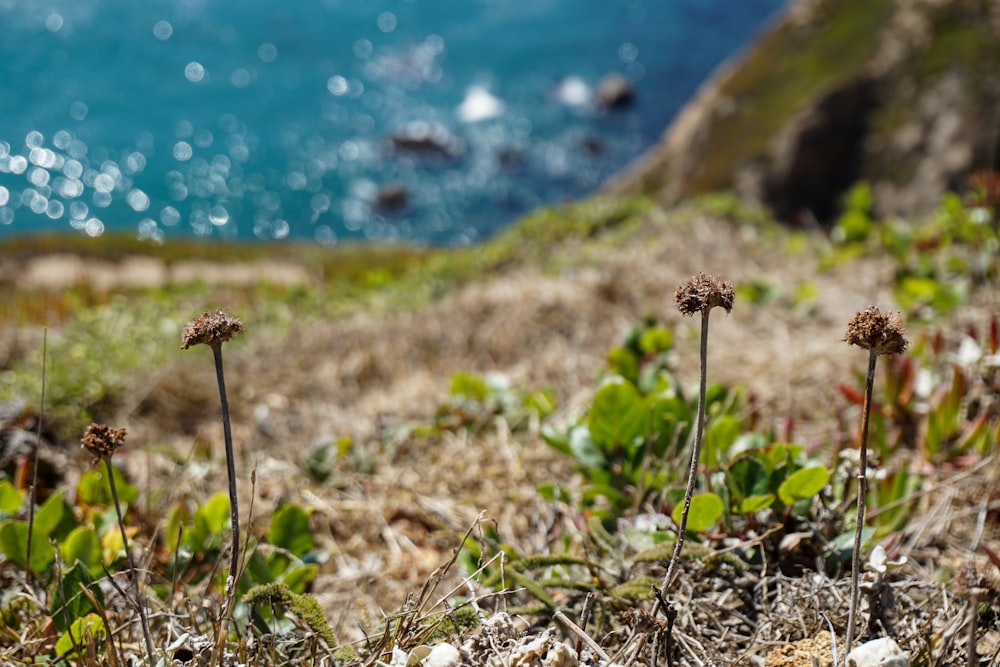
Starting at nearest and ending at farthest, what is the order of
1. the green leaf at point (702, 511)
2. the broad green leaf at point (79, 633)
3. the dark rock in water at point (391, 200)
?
the broad green leaf at point (79, 633), the green leaf at point (702, 511), the dark rock in water at point (391, 200)

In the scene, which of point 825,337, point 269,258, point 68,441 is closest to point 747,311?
point 825,337

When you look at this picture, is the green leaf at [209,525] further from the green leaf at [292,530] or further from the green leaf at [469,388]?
the green leaf at [469,388]

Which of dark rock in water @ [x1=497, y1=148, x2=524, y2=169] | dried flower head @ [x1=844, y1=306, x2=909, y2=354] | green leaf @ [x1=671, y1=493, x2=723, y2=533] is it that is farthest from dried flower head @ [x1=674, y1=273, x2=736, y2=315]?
dark rock in water @ [x1=497, y1=148, x2=524, y2=169]

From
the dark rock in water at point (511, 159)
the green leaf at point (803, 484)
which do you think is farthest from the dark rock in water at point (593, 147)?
the green leaf at point (803, 484)

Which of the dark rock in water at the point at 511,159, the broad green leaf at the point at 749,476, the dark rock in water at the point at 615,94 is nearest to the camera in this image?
the broad green leaf at the point at 749,476

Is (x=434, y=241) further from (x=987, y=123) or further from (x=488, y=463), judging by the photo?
(x=488, y=463)

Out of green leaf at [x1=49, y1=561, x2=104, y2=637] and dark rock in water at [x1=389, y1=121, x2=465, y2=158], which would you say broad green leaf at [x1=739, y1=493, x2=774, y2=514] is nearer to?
green leaf at [x1=49, y1=561, x2=104, y2=637]
